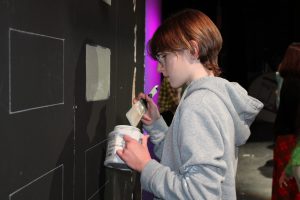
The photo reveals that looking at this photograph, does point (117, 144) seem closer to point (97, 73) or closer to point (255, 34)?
point (97, 73)

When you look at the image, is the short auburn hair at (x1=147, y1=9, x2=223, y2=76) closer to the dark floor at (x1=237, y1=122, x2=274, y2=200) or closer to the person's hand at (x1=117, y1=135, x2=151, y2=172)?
the person's hand at (x1=117, y1=135, x2=151, y2=172)

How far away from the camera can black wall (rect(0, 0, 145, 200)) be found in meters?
0.91

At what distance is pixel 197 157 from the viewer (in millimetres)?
1035

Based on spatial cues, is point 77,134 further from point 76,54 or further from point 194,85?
point 194,85

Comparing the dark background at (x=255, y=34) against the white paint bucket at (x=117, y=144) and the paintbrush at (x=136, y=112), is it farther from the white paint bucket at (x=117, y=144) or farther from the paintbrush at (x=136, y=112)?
the white paint bucket at (x=117, y=144)

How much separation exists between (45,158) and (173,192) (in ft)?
1.12

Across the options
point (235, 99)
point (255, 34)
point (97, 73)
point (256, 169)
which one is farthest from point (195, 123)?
point (255, 34)

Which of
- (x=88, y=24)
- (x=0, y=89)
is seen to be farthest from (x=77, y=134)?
(x=0, y=89)

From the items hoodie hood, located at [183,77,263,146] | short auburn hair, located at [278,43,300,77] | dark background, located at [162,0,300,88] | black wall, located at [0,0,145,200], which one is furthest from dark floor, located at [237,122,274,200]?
hoodie hood, located at [183,77,263,146]

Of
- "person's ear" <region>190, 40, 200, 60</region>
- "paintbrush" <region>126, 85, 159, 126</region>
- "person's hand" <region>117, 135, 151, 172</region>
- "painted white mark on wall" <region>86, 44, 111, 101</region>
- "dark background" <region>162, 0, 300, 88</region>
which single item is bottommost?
"person's hand" <region>117, 135, 151, 172</region>

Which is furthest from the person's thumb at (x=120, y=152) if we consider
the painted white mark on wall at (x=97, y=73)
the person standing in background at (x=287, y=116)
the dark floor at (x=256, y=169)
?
the dark floor at (x=256, y=169)

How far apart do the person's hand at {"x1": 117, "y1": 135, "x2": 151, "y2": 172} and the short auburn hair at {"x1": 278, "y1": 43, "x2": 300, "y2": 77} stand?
176cm

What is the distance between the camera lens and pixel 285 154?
2711 mm

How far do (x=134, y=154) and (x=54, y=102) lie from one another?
26 cm
